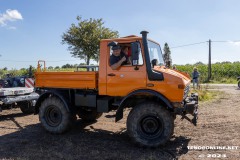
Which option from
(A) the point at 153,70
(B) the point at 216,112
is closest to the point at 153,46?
(A) the point at 153,70

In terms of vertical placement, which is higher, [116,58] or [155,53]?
[155,53]

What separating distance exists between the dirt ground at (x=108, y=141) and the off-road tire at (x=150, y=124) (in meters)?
0.21

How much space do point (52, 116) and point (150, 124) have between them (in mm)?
2868

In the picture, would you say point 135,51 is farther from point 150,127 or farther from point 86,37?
point 86,37

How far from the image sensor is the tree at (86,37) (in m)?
26.8

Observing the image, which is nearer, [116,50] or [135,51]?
[135,51]

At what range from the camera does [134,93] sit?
6137 mm

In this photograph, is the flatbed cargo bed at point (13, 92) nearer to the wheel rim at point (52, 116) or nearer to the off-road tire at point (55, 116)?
the off-road tire at point (55, 116)

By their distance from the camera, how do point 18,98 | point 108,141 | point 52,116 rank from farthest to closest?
point 18,98 < point 52,116 < point 108,141

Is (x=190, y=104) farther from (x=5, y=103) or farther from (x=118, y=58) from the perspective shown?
(x=5, y=103)

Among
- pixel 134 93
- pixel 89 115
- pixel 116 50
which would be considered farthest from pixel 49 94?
pixel 134 93

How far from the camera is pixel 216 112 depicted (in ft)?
32.2

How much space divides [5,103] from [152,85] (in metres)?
5.28

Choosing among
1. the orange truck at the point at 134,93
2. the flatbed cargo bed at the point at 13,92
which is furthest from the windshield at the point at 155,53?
the flatbed cargo bed at the point at 13,92
